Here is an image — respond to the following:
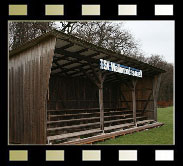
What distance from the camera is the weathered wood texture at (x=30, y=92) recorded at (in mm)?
7046

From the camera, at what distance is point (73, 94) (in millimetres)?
12469

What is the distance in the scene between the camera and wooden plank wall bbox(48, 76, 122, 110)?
11453 millimetres

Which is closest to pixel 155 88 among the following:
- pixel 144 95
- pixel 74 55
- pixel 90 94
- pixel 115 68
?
pixel 144 95

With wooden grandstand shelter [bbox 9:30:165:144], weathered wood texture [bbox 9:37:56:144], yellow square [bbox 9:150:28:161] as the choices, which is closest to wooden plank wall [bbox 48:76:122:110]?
wooden grandstand shelter [bbox 9:30:165:144]

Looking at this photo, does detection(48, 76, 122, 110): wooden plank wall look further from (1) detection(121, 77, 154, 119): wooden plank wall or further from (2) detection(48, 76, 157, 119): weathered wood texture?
(1) detection(121, 77, 154, 119): wooden plank wall

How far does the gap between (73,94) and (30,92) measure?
5.02 metres

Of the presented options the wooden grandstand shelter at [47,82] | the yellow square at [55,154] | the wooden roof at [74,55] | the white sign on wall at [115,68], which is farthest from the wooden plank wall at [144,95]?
the yellow square at [55,154]

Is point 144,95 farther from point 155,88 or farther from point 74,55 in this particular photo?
point 74,55

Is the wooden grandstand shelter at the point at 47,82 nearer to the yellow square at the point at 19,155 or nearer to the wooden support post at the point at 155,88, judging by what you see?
the wooden support post at the point at 155,88

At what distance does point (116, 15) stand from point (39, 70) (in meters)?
3.79

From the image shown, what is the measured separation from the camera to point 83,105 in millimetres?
13055

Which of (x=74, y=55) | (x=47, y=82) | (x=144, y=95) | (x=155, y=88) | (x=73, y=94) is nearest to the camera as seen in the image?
(x=47, y=82)
